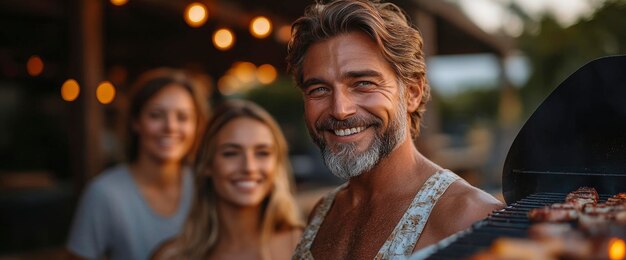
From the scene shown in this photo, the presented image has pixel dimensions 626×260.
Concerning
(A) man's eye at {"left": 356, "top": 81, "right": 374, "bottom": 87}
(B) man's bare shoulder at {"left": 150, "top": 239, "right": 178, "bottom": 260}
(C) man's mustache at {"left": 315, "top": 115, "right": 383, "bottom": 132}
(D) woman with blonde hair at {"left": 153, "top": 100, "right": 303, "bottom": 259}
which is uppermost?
(A) man's eye at {"left": 356, "top": 81, "right": 374, "bottom": 87}

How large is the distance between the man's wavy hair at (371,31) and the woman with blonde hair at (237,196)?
1.16 m

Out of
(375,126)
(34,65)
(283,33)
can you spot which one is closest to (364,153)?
(375,126)

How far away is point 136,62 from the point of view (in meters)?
10.9

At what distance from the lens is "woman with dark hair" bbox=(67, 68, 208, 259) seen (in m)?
4.22

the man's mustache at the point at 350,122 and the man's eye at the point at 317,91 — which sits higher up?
the man's eye at the point at 317,91

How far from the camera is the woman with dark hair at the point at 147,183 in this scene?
4219 mm

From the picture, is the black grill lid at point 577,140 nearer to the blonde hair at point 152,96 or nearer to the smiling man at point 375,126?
the smiling man at point 375,126

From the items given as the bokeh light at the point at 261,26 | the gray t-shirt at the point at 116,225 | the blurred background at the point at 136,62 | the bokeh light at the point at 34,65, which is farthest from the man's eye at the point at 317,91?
the bokeh light at the point at 34,65

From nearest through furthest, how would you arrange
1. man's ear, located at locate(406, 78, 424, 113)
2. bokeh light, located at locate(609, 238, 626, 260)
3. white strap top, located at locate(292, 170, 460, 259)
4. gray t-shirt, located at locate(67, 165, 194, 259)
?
1. bokeh light, located at locate(609, 238, 626, 260)
2. white strap top, located at locate(292, 170, 460, 259)
3. man's ear, located at locate(406, 78, 424, 113)
4. gray t-shirt, located at locate(67, 165, 194, 259)

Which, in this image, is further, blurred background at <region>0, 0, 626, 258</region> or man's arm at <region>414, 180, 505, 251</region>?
blurred background at <region>0, 0, 626, 258</region>

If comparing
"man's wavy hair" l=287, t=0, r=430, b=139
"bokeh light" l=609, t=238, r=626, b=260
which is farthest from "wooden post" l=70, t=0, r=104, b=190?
"bokeh light" l=609, t=238, r=626, b=260

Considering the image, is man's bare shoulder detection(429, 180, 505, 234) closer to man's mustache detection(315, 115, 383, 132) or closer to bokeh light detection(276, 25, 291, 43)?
man's mustache detection(315, 115, 383, 132)

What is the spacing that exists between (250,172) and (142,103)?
4.47 feet

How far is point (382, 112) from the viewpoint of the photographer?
2320mm
